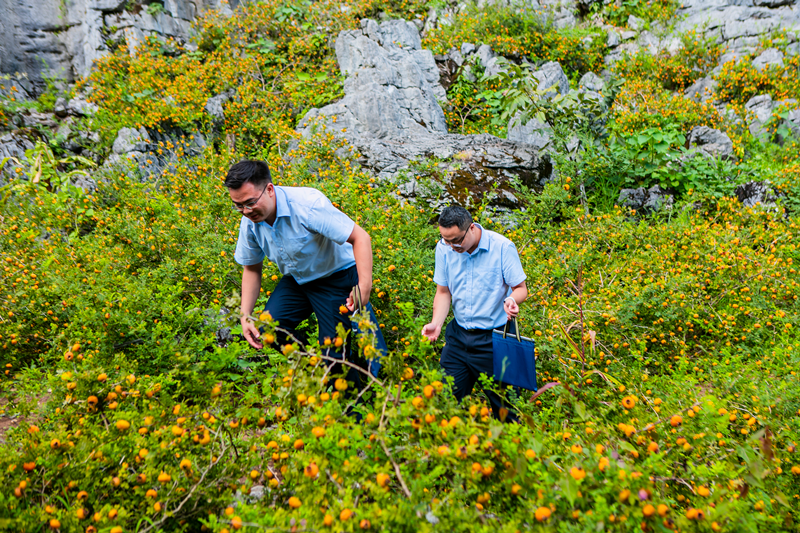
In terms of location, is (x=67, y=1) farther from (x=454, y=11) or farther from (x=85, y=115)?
(x=454, y=11)

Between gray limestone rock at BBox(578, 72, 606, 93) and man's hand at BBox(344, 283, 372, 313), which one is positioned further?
gray limestone rock at BBox(578, 72, 606, 93)

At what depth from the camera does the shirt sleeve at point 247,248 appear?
2562 mm

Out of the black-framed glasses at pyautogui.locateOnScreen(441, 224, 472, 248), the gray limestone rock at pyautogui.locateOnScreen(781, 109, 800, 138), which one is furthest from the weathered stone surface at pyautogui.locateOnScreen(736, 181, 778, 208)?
the black-framed glasses at pyautogui.locateOnScreen(441, 224, 472, 248)

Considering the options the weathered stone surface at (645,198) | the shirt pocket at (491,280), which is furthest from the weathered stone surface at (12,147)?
the weathered stone surface at (645,198)

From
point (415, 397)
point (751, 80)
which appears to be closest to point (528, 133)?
point (751, 80)

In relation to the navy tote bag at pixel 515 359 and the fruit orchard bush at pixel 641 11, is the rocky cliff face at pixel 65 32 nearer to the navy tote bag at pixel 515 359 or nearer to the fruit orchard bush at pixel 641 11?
the navy tote bag at pixel 515 359

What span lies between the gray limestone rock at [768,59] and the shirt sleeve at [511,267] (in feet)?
33.2

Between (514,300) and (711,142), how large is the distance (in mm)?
7423

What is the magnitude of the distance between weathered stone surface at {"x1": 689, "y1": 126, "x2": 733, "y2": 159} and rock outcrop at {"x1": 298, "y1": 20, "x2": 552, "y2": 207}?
337 centimetres

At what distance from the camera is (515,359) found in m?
2.35

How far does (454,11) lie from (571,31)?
10.0 feet

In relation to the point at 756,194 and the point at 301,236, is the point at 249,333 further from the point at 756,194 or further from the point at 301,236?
the point at 756,194

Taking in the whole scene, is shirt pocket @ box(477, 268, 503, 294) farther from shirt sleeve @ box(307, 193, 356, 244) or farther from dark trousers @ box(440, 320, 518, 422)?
shirt sleeve @ box(307, 193, 356, 244)

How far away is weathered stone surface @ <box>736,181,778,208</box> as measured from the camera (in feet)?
19.7
